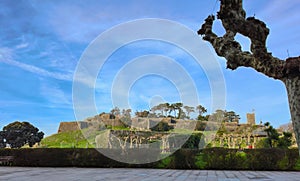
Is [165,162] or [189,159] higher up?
[189,159]

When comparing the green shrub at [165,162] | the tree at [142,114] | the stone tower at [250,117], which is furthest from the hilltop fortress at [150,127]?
the green shrub at [165,162]

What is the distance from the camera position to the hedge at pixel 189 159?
11.4m

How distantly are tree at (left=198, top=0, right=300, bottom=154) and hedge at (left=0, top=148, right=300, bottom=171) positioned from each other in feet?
29.7

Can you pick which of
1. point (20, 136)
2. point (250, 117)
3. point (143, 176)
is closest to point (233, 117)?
point (250, 117)

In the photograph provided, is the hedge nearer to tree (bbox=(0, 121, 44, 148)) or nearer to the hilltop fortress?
the hilltop fortress

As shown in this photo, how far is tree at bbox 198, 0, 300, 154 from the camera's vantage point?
2912mm

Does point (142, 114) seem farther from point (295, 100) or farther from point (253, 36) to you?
point (295, 100)

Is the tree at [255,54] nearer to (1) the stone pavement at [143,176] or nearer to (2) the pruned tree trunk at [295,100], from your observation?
(2) the pruned tree trunk at [295,100]

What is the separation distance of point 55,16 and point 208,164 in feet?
29.4

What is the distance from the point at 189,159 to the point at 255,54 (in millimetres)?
9519

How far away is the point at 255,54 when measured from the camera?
323cm

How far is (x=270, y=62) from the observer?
3.15 metres

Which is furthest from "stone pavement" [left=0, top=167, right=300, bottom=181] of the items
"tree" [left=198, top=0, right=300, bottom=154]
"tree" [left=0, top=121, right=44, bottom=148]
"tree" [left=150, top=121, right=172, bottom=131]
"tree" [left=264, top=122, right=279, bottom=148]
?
"tree" [left=150, top=121, right=172, bottom=131]

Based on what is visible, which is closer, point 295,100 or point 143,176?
point 295,100
